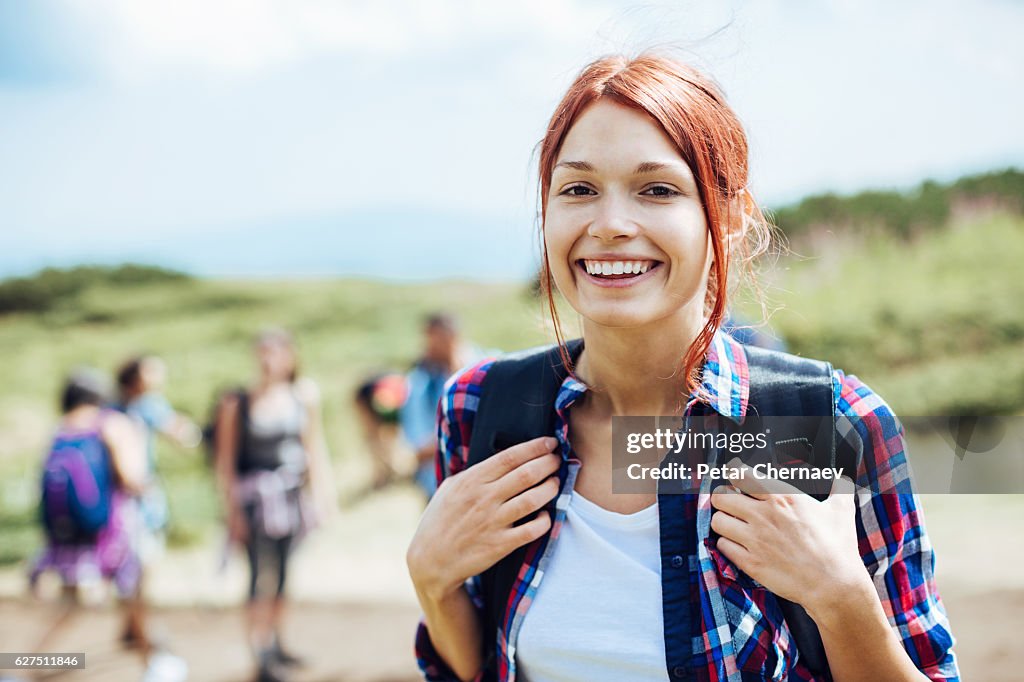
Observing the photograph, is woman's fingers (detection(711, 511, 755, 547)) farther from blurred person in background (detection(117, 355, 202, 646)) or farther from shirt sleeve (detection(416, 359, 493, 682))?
blurred person in background (detection(117, 355, 202, 646))

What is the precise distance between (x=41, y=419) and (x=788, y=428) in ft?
42.3

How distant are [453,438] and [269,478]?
4.09m

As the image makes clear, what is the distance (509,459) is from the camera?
1.61 m

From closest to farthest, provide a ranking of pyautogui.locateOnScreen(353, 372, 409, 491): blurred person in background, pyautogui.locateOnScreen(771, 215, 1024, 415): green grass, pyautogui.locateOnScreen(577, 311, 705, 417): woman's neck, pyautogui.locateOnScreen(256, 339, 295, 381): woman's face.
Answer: pyautogui.locateOnScreen(577, 311, 705, 417): woman's neck → pyautogui.locateOnScreen(256, 339, 295, 381): woman's face → pyautogui.locateOnScreen(353, 372, 409, 491): blurred person in background → pyautogui.locateOnScreen(771, 215, 1024, 415): green grass

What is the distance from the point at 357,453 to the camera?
11656 millimetres

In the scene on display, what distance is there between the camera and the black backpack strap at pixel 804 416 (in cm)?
146

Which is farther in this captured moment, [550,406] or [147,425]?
[147,425]

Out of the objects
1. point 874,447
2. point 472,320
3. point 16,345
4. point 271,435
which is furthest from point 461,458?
point 16,345

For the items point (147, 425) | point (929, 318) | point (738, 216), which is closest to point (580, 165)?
point (738, 216)

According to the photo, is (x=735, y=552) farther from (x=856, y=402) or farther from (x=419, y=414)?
(x=419, y=414)

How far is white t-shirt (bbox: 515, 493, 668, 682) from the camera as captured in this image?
147 centimetres

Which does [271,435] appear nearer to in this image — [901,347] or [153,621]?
[153,621]

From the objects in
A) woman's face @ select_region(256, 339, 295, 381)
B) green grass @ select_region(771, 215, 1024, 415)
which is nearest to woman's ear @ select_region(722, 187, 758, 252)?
woman's face @ select_region(256, 339, 295, 381)

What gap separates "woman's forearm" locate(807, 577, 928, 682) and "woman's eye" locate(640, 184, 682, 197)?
0.73 metres
